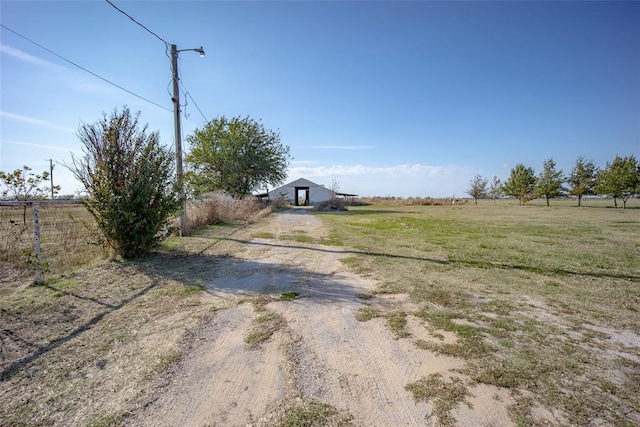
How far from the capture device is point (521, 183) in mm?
47312

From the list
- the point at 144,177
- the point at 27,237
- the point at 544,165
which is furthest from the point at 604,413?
the point at 544,165

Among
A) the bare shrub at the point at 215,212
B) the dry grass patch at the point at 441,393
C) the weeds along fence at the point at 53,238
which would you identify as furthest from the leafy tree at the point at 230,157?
the dry grass patch at the point at 441,393

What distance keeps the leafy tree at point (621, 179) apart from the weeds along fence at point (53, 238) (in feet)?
161

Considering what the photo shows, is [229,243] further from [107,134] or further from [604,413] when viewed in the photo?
[604,413]

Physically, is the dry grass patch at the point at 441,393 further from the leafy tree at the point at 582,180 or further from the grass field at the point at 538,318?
the leafy tree at the point at 582,180

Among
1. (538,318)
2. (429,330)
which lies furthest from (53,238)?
(538,318)

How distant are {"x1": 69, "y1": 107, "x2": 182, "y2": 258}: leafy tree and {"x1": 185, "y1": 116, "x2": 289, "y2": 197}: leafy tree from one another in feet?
64.4

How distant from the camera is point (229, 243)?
995cm

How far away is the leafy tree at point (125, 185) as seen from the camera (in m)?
6.51

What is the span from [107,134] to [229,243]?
15.5ft

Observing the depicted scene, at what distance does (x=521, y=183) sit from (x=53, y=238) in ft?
187

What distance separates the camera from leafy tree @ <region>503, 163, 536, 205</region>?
4631 centimetres

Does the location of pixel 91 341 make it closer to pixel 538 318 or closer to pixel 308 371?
pixel 308 371

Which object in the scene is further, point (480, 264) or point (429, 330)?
point (480, 264)
